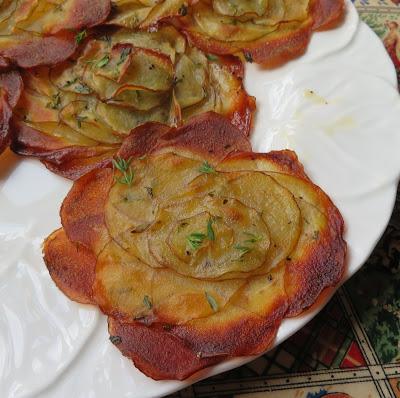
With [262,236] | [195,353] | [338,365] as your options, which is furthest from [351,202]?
[195,353]

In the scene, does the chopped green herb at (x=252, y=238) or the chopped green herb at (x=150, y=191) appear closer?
the chopped green herb at (x=252, y=238)

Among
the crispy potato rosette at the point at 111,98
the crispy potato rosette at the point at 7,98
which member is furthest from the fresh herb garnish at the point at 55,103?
the crispy potato rosette at the point at 7,98

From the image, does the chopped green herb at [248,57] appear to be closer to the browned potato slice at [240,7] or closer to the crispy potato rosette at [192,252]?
the browned potato slice at [240,7]

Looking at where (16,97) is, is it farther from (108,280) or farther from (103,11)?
(108,280)

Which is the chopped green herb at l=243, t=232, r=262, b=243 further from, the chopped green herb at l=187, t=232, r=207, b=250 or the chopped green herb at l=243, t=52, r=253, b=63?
the chopped green herb at l=243, t=52, r=253, b=63

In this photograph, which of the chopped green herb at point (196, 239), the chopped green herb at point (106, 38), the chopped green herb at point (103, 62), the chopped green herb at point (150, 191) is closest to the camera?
the chopped green herb at point (196, 239)

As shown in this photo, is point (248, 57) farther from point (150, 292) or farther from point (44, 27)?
point (150, 292)
